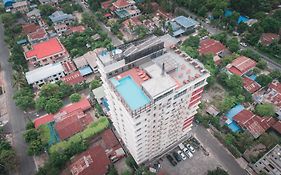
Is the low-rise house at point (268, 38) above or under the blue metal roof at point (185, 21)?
under

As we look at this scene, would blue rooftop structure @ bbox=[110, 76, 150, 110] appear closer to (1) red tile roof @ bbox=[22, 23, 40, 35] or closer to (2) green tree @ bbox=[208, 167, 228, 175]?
(2) green tree @ bbox=[208, 167, 228, 175]

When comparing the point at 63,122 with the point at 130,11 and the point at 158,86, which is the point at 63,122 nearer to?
the point at 158,86

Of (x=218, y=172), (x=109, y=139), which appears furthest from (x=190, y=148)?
(x=109, y=139)

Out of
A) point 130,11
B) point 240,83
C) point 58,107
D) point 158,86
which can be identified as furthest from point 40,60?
point 240,83

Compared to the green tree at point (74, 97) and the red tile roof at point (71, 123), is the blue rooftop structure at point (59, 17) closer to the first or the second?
the green tree at point (74, 97)

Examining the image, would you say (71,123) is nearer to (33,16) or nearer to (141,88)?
(141,88)

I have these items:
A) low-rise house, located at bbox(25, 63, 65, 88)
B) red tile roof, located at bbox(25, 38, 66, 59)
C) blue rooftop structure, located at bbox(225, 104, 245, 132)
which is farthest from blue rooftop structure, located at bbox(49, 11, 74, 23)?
blue rooftop structure, located at bbox(225, 104, 245, 132)

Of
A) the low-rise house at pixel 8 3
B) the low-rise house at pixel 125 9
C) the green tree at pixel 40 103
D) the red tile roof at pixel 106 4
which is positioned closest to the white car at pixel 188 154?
the green tree at pixel 40 103
